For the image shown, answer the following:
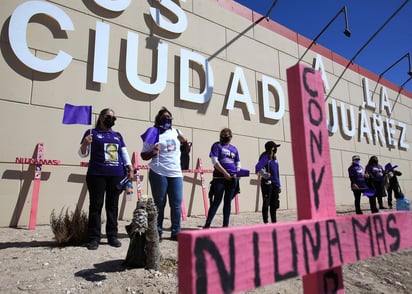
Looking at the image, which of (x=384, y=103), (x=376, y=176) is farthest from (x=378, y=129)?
(x=376, y=176)

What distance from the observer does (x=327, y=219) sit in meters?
1.21

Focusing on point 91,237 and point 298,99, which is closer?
point 298,99

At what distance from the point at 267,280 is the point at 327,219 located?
0.37m

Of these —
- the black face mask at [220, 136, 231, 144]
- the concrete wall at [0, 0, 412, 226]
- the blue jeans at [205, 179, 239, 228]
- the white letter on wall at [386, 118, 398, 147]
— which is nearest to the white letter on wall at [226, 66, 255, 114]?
the concrete wall at [0, 0, 412, 226]

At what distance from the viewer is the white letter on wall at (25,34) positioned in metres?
4.91

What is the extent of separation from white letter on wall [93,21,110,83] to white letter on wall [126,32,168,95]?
412 mm

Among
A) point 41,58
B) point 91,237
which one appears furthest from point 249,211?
point 41,58

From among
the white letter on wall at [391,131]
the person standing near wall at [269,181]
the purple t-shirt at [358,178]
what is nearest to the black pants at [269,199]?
the person standing near wall at [269,181]

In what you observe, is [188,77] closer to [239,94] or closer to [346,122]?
[239,94]

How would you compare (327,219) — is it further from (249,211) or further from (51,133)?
(249,211)

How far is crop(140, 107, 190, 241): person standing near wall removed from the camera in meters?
3.75

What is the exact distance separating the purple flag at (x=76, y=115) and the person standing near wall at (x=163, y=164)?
28.3 inches

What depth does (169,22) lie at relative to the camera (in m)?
6.84

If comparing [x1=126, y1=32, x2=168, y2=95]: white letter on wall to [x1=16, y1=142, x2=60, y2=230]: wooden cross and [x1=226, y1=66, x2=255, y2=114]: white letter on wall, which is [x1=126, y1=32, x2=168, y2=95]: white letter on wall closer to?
[x1=226, y1=66, x2=255, y2=114]: white letter on wall
